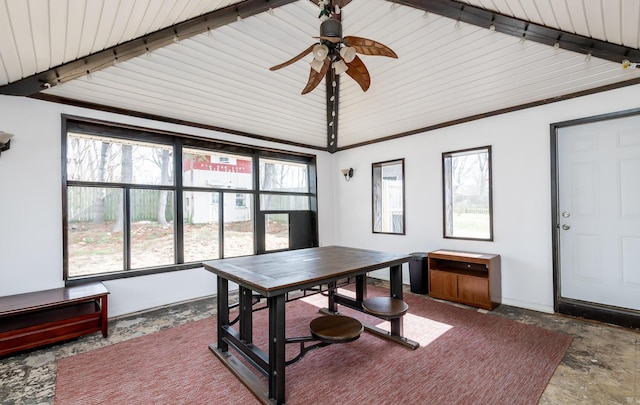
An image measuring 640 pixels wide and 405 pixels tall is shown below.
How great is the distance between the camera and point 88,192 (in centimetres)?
356

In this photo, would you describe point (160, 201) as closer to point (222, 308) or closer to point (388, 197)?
point (222, 308)

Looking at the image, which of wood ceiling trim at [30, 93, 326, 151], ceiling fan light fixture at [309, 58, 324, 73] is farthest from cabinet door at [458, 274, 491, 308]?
wood ceiling trim at [30, 93, 326, 151]

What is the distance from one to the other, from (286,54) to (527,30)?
8.77 ft

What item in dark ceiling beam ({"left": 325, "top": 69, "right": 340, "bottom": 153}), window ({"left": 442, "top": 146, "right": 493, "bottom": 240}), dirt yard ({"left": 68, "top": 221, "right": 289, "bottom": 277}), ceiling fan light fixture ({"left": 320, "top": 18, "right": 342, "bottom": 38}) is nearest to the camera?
ceiling fan light fixture ({"left": 320, "top": 18, "right": 342, "bottom": 38})

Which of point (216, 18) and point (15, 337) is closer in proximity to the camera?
point (15, 337)

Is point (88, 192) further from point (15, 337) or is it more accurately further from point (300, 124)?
point (300, 124)

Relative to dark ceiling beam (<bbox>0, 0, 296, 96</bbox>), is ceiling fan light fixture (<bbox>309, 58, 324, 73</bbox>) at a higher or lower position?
lower

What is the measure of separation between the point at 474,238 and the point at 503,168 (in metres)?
1.09

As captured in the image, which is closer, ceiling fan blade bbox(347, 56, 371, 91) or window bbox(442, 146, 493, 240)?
ceiling fan blade bbox(347, 56, 371, 91)

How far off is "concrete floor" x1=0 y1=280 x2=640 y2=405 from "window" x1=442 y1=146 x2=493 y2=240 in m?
1.24

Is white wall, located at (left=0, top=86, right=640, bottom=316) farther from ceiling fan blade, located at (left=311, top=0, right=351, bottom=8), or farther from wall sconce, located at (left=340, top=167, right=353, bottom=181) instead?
ceiling fan blade, located at (left=311, top=0, right=351, bottom=8)

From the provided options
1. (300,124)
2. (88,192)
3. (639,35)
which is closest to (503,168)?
(639,35)

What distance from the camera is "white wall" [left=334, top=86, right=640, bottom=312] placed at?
3.54m

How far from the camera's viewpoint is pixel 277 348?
198cm
